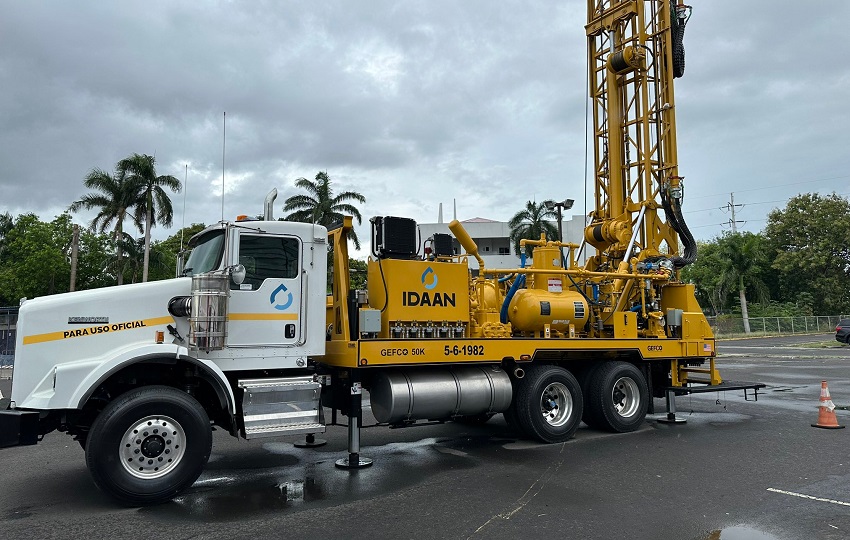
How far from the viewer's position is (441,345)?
7926 mm

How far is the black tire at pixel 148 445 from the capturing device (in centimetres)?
578

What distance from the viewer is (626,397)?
9.98 meters

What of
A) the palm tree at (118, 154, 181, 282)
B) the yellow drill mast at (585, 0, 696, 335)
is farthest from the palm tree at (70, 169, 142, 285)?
the yellow drill mast at (585, 0, 696, 335)

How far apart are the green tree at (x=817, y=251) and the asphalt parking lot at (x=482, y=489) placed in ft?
171


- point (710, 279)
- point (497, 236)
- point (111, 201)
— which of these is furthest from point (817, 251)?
point (111, 201)

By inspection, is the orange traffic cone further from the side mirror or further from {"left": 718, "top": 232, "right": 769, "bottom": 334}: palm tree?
{"left": 718, "top": 232, "right": 769, "bottom": 334}: palm tree

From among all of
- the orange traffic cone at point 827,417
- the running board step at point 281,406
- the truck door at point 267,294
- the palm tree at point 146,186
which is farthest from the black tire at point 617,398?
the palm tree at point 146,186

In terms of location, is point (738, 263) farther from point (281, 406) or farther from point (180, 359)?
point (180, 359)

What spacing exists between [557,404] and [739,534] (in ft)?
13.7

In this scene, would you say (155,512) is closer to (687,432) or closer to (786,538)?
(786,538)

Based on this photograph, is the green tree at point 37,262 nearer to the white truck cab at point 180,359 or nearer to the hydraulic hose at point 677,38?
the white truck cab at point 180,359

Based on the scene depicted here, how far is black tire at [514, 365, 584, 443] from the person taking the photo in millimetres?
8656

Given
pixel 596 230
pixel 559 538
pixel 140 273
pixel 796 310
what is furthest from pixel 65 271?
pixel 796 310

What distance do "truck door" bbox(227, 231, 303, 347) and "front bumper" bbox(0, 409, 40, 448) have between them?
6.45ft
